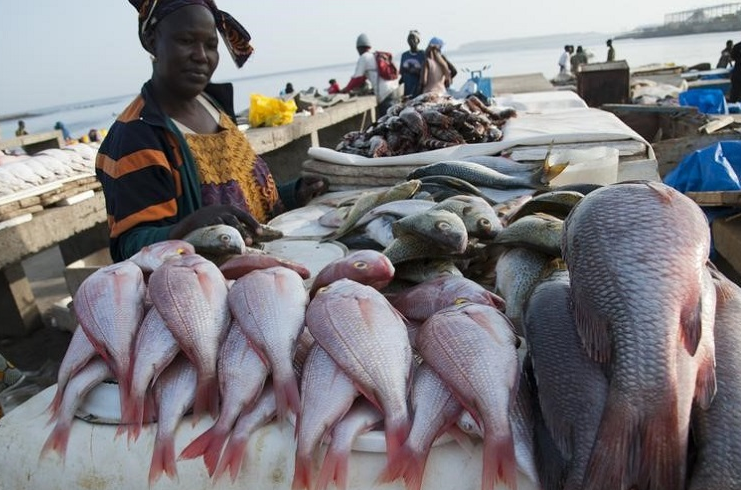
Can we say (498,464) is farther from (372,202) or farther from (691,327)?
(372,202)

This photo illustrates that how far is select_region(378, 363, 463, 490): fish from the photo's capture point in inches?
46.9

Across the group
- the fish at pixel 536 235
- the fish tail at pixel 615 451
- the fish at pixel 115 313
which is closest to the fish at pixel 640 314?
the fish tail at pixel 615 451

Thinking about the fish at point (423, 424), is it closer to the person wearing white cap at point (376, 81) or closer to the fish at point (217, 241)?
the fish at point (217, 241)

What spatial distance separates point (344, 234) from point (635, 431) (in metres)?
1.86

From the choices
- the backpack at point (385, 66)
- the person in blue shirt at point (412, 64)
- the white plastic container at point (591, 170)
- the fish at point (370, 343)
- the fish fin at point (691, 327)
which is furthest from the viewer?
the backpack at point (385, 66)

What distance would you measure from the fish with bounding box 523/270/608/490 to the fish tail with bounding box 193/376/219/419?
2.83 feet

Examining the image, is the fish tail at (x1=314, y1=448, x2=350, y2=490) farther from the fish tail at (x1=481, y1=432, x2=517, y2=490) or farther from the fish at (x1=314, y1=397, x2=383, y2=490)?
the fish tail at (x1=481, y1=432, x2=517, y2=490)

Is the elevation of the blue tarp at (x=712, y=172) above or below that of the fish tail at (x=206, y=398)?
below

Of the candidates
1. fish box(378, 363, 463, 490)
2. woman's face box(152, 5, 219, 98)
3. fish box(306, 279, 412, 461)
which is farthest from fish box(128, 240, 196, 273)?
woman's face box(152, 5, 219, 98)

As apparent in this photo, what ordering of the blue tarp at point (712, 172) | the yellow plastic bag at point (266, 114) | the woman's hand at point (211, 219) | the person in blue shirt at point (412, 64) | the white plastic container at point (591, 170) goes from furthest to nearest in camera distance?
the person in blue shirt at point (412, 64), the yellow plastic bag at point (266, 114), the blue tarp at point (712, 172), the white plastic container at point (591, 170), the woman's hand at point (211, 219)

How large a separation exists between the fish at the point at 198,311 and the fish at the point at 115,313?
10cm

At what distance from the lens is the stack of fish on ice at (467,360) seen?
1.08 meters

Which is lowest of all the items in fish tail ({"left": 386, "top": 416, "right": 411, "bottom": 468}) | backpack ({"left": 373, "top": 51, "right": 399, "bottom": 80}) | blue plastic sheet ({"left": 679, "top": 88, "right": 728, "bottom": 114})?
blue plastic sheet ({"left": 679, "top": 88, "right": 728, "bottom": 114})

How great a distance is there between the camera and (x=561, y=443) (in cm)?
114
